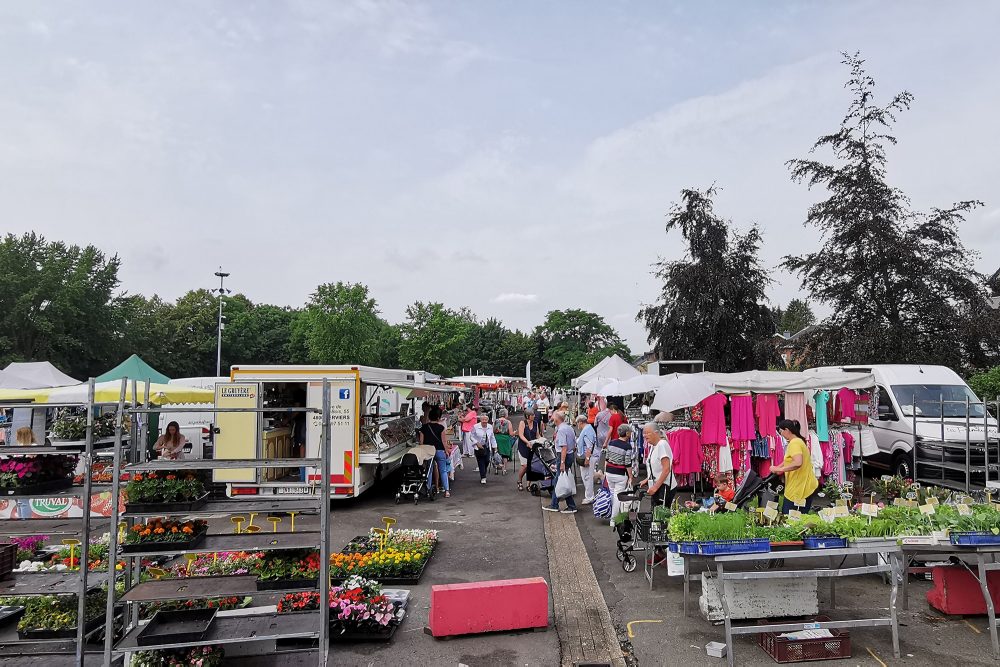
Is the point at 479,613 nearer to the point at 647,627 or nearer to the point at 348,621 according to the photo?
the point at 348,621

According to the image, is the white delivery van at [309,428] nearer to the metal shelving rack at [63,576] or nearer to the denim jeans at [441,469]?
the denim jeans at [441,469]

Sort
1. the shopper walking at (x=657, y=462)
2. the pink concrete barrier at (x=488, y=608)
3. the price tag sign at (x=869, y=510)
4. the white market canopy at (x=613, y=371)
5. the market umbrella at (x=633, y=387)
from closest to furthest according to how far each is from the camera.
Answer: the pink concrete barrier at (x=488, y=608) < the price tag sign at (x=869, y=510) < the shopper walking at (x=657, y=462) < the market umbrella at (x=633, y=387) < the white market canopy at (x=613, y=371)

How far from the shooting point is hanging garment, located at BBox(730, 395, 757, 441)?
10688 millimetres

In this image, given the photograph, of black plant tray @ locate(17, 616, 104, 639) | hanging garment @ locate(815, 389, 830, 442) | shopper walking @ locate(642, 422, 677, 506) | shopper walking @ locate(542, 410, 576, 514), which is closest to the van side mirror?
hanging garment @ locate(815, 389, 830, 442)

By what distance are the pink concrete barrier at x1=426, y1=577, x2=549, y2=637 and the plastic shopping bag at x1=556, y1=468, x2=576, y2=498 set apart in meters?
5.08

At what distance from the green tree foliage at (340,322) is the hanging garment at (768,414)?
108 ft

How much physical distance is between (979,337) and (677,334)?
35.6 feet

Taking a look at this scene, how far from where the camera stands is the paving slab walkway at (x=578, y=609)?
5.33 meters

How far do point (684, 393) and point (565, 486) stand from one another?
2716 millimetres

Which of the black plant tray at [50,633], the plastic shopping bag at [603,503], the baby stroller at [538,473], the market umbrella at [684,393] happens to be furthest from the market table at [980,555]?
the baby stroller at [538,473]

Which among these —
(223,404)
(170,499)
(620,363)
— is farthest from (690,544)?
(620,363)

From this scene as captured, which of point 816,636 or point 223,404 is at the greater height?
point 223,404

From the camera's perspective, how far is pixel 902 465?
39.4ft

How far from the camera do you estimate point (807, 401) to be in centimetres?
1105
